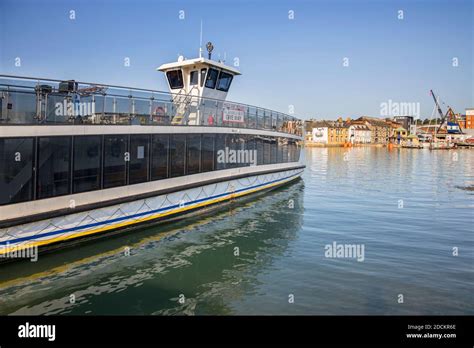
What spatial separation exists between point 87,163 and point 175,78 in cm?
1011

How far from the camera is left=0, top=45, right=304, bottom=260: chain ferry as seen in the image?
9.54 m

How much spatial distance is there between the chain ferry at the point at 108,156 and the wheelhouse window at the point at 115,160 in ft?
0.11

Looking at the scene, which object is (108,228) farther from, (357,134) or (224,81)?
(357,134)

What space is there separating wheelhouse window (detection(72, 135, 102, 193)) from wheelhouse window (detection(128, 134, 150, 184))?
1.40 metres

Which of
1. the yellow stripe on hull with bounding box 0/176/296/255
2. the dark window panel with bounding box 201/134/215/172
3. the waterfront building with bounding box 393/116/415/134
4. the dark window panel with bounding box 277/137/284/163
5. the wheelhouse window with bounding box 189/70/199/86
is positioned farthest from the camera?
the waterfront building with bounding box 393/116/415/134

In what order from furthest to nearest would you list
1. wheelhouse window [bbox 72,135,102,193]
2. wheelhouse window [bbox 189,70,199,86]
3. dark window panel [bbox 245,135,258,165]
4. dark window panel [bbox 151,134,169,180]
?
dark window panel [bbox 245,135,258,165]
wheelhouse window [bbox 189,70,199,86]
dark window panel [bbox 151,134,169,180]
wheelhouse window [bbox 72,135,102,193]

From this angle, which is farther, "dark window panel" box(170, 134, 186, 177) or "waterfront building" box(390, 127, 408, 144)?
"waterfront building" box(390, 127, 408, 144)

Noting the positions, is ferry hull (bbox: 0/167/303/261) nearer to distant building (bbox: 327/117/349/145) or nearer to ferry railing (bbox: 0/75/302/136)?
ferry railing (bbox: 0/75/302/136)

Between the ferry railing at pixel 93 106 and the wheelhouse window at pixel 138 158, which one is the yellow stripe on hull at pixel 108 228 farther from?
the ferry railing at pixel 93 106

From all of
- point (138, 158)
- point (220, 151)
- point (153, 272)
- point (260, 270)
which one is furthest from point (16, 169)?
point (220, 151)

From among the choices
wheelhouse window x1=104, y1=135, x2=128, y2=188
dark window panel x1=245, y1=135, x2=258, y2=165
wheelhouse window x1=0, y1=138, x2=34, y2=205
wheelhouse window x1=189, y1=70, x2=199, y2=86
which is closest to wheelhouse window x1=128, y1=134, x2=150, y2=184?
wheelhouse window x1=104, y1=135, x2=128, y2=188
